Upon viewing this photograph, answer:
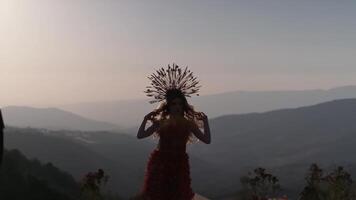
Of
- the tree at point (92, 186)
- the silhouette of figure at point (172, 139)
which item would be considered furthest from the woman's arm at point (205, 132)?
the tree at point (92, 186)

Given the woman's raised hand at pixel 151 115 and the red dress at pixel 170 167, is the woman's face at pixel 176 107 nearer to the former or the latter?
the red dress at pixel 170 167

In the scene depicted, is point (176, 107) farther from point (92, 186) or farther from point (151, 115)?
point (92, 186)

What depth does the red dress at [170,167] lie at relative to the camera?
941cm

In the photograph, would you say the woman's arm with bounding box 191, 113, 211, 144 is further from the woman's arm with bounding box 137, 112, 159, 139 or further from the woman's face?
the woman's arm with bounding box 137, 112, 159, 139

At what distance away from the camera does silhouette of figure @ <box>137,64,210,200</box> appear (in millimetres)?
9422

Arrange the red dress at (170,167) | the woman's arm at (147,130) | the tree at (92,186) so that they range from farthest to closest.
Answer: the tree at (92,186) < the red dress at (170,167) < the woman's arm at (147,130)

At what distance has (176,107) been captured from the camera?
9547 mm

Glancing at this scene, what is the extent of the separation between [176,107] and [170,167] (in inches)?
41.3

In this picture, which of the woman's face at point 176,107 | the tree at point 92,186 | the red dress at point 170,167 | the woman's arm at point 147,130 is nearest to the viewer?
the woman's arm at point 147,130

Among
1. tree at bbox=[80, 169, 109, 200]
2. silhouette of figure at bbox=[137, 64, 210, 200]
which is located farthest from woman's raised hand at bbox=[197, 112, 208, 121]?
tree at bbox=[80, 169, 109, 200]

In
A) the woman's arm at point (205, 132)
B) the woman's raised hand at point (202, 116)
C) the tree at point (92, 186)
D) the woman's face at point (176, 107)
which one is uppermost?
the woman's face at point (176, 107)

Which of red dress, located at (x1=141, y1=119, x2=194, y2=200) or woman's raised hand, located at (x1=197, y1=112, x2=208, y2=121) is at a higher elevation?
A: woman's raised hand, located at (x1=197, y1=112, x2=208, y2=121)

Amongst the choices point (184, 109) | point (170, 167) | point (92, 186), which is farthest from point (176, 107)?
point (92, 186)

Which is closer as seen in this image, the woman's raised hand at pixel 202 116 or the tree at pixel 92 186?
the woman's raised hand at pixel 202 116
